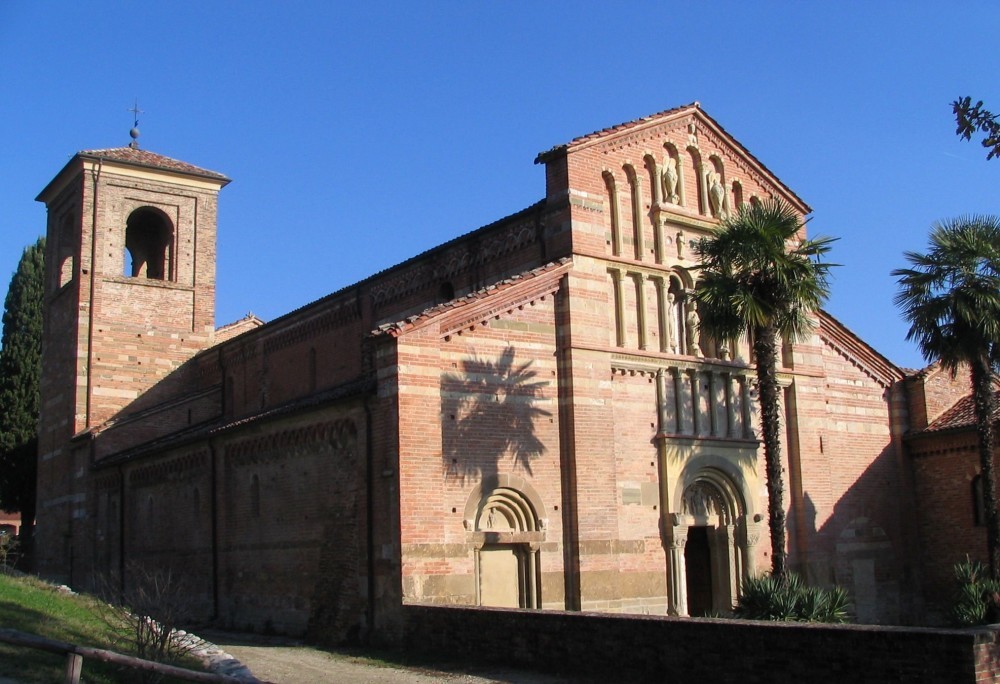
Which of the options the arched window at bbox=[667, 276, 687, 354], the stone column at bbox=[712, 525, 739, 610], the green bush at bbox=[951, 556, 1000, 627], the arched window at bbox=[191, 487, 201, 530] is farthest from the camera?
the arched window at bbox=[191, 487, 201, 530]

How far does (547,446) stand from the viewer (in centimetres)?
2072

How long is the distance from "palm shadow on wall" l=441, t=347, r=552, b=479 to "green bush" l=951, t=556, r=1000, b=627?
892cm

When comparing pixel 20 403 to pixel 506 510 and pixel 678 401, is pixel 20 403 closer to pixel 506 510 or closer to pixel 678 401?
pixel 506 510

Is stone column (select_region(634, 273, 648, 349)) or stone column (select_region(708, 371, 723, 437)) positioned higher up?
stone column (select_region(634, 273, 648, 349))

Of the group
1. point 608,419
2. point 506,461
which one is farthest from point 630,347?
point 506,461

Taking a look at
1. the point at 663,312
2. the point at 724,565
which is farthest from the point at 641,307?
the point at 724,565

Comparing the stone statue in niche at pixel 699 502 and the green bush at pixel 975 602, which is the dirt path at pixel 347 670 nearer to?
the stone statue in niche at pixel 699 502

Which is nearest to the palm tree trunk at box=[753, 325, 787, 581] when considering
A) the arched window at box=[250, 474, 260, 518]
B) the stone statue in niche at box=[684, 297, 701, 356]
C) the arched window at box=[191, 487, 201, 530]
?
the stone statue in niche at box=[684, 297, 701, 356]

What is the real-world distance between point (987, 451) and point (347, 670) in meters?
14.9

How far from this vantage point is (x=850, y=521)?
2577cm

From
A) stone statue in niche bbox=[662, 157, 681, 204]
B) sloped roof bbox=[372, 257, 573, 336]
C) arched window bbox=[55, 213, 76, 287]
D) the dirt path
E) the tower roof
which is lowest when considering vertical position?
the dirt path

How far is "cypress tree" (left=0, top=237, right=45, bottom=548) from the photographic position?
135 ft

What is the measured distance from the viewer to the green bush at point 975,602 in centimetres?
2027

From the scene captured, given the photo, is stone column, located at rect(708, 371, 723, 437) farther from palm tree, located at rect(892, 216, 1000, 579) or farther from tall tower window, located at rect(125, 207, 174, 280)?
tall tower window, located at rect(125, 207, 174, 280)
